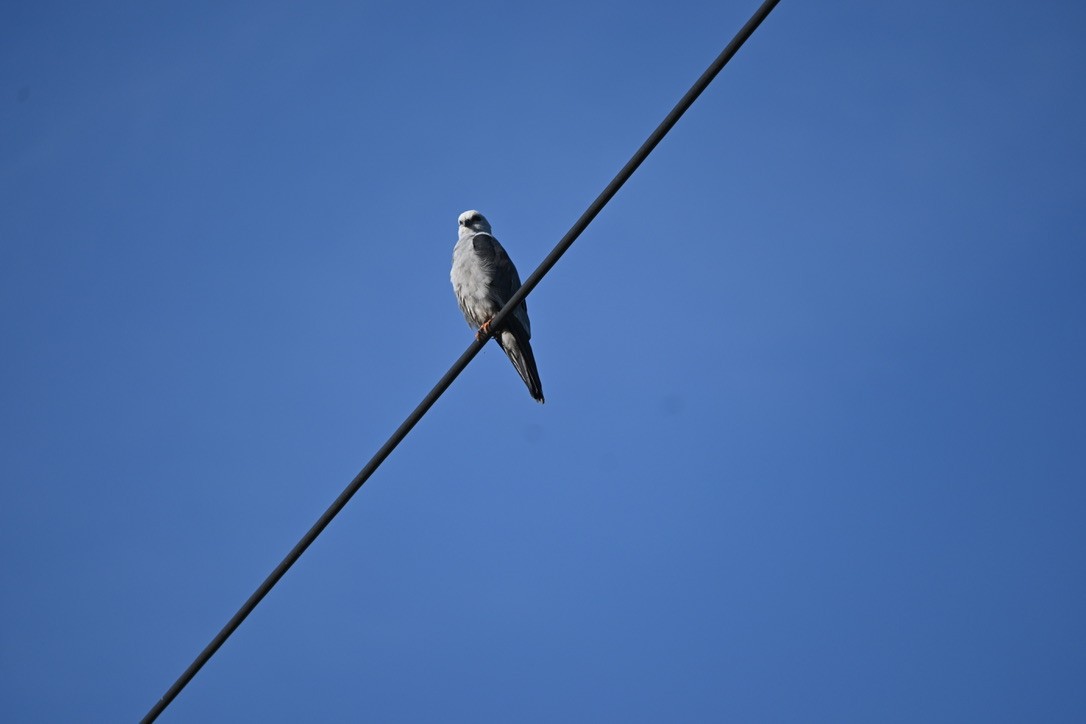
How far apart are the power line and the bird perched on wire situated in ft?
12.6

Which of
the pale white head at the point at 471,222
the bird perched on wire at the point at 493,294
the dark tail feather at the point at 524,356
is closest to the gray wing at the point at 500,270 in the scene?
the bird perched on wire at the point at 493,294

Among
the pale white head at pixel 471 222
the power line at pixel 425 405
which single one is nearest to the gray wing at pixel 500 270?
the pale white head at pixel 471 222

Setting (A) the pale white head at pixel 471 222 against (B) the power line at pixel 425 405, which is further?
(A) the pale white head at pixel 471 222

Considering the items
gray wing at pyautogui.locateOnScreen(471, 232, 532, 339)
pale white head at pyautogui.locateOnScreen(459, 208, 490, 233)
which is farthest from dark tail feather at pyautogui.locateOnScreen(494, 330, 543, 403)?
pale white head at pyautogui.locateOnScreen(459, 208, 490, 233)

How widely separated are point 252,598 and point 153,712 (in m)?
0.69

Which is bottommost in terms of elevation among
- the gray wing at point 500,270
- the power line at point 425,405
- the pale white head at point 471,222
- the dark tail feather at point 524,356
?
the power line at point 425,405

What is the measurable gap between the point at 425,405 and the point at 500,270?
4.56 meters

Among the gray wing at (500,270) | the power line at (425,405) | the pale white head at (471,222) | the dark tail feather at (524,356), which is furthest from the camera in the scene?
the pale white head at (471,222)

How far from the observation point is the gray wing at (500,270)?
8023mm

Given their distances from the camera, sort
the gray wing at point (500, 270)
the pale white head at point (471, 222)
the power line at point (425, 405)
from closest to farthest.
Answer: the power line at point (425, 405), the gray wing at point (500, 270), the pale white head at point (471, 222)

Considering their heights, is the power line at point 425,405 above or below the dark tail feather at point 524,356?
below

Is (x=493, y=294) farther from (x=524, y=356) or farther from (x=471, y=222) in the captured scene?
(x=471, y=222)

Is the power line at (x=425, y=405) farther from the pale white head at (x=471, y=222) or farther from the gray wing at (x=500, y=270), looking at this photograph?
the pale white head at (x=471, y=222)

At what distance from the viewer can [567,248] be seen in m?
3.71
